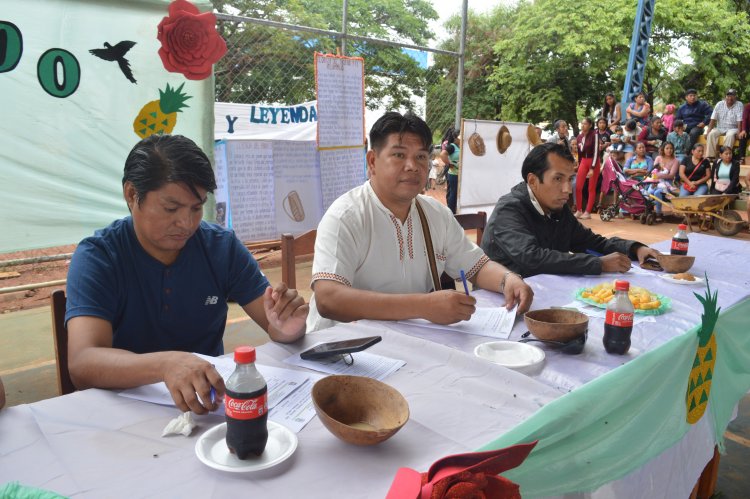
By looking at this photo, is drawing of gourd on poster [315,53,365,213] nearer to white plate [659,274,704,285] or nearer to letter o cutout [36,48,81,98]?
letter o cutout [36,48,81,98]

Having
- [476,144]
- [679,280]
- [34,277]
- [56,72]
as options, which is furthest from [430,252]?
[34,277]

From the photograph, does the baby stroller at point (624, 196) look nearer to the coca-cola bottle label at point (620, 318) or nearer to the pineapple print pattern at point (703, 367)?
the pineapple print pattern at point (703, 367)

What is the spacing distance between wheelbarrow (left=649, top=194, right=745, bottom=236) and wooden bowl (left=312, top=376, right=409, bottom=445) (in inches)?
361

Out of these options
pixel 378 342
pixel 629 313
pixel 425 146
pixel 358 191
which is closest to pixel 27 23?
pixel 358 191

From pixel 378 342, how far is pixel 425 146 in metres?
1.02

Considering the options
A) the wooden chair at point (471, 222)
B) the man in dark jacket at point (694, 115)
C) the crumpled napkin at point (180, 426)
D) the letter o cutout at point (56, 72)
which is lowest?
the crumpled napkin at point (180, 426)

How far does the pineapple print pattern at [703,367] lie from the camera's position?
64.6 inches

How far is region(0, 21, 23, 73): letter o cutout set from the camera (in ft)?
9.68

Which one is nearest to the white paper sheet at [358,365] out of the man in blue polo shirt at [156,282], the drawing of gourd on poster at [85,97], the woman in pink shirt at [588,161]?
the man in blue polo shirt at [156,282]

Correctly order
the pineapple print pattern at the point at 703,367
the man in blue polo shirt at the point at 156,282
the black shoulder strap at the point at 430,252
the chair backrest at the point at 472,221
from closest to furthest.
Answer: the man in blue polo shirt at the point at 156,282 < the pineapple print pattern at the point at 703,367 < the black shoulder strap at the point at 430,252 < the chair backrest at the point at 472,221

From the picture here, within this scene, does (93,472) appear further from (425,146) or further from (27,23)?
(27,23)

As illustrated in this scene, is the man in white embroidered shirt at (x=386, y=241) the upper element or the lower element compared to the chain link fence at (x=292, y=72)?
lower

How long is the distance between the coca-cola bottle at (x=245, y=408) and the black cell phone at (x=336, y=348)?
0.46 meters

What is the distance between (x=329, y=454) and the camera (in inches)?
41.1
